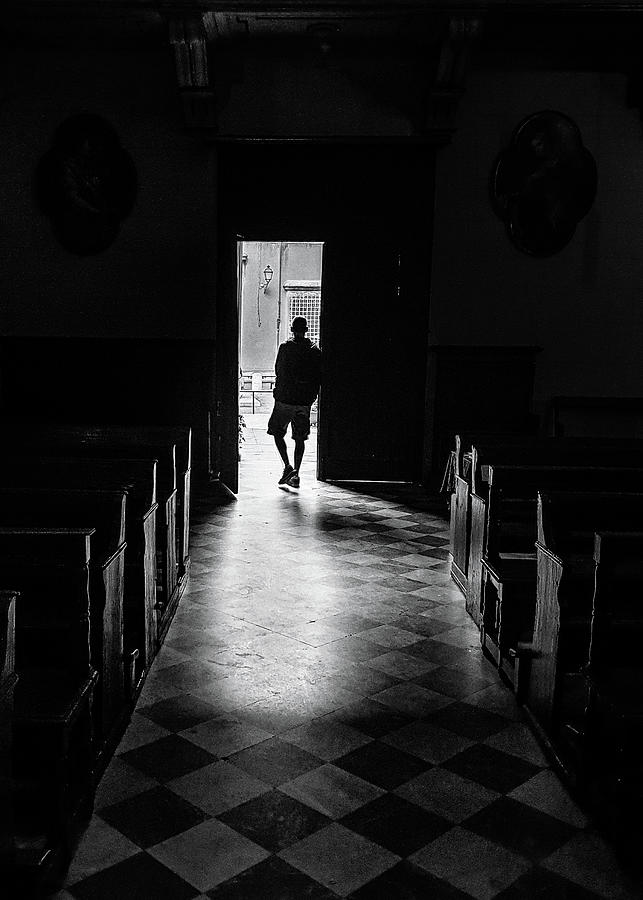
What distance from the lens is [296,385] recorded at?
28.7 feet

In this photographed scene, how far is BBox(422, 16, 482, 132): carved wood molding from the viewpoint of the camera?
7406 mm

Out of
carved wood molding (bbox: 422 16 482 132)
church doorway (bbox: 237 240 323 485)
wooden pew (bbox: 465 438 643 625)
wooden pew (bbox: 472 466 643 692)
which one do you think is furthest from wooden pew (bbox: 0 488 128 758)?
church doorway (bbox: 237 240 323 485)

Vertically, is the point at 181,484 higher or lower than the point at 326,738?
higher

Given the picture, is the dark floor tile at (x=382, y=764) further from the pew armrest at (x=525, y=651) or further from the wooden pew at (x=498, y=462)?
the wooden pew at (x=498, y=462)

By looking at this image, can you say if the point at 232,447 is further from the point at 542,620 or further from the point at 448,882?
the point at 448,882

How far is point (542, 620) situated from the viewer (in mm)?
3334

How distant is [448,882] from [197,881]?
0.74 meters

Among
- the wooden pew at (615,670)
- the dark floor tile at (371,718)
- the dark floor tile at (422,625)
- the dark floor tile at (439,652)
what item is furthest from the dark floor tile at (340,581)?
the wooden pew at (615,670)

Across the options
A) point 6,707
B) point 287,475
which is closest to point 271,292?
point 287,475

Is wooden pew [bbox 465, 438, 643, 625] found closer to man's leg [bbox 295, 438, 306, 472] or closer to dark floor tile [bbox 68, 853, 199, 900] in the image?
dark floor tile [bbox 68, 853, 199, 900]

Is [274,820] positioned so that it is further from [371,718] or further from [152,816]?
[371,718]

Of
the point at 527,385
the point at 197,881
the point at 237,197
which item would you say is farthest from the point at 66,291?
the point at 197,881

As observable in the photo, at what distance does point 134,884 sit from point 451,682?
1.90 m

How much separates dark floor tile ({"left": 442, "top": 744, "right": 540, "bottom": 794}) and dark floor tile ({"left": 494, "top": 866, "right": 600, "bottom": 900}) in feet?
1.56
